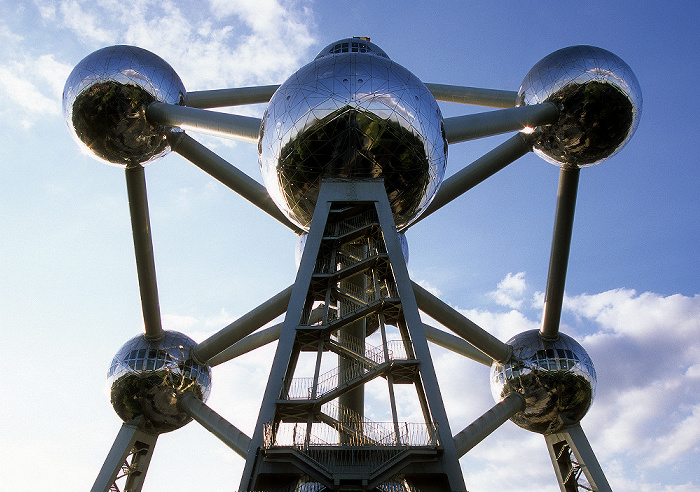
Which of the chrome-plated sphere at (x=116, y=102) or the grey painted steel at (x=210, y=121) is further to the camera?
the chrome-plated sphere at (x=116, y=102)

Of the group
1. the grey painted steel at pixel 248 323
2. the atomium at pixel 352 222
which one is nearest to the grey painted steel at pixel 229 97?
the atomium at pixel 352 222

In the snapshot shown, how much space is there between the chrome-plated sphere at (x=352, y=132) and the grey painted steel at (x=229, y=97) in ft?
16.3

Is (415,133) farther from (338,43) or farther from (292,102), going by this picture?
(338,43)

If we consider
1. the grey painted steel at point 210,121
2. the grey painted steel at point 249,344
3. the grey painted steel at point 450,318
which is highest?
the grey painted steel at point 210,121

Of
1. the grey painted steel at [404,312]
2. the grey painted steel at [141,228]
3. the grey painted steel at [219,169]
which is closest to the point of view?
the grey painted steel at [404,312]

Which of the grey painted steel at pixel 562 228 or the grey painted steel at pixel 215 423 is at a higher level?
the grey painted steel at pixel 562 228

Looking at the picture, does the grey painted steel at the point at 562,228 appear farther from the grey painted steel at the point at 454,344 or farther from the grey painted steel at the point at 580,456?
the grey painted steel at the point at 580,456

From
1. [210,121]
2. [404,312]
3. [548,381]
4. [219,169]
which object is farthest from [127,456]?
[548,381]

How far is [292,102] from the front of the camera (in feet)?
44.4

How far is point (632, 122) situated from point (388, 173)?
6719 mm

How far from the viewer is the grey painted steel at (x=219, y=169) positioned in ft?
55.0

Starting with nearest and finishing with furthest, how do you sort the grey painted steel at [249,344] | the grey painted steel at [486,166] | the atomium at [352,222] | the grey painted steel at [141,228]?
the atomium at [352,222]
the grey painted steel at [141,228]
the grey painted steel at [486,166]
the grey painted steel at [249,344]

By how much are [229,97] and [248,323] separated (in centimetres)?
641

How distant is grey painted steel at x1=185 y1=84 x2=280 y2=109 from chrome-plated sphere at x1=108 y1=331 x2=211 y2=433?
6598 millimetres
